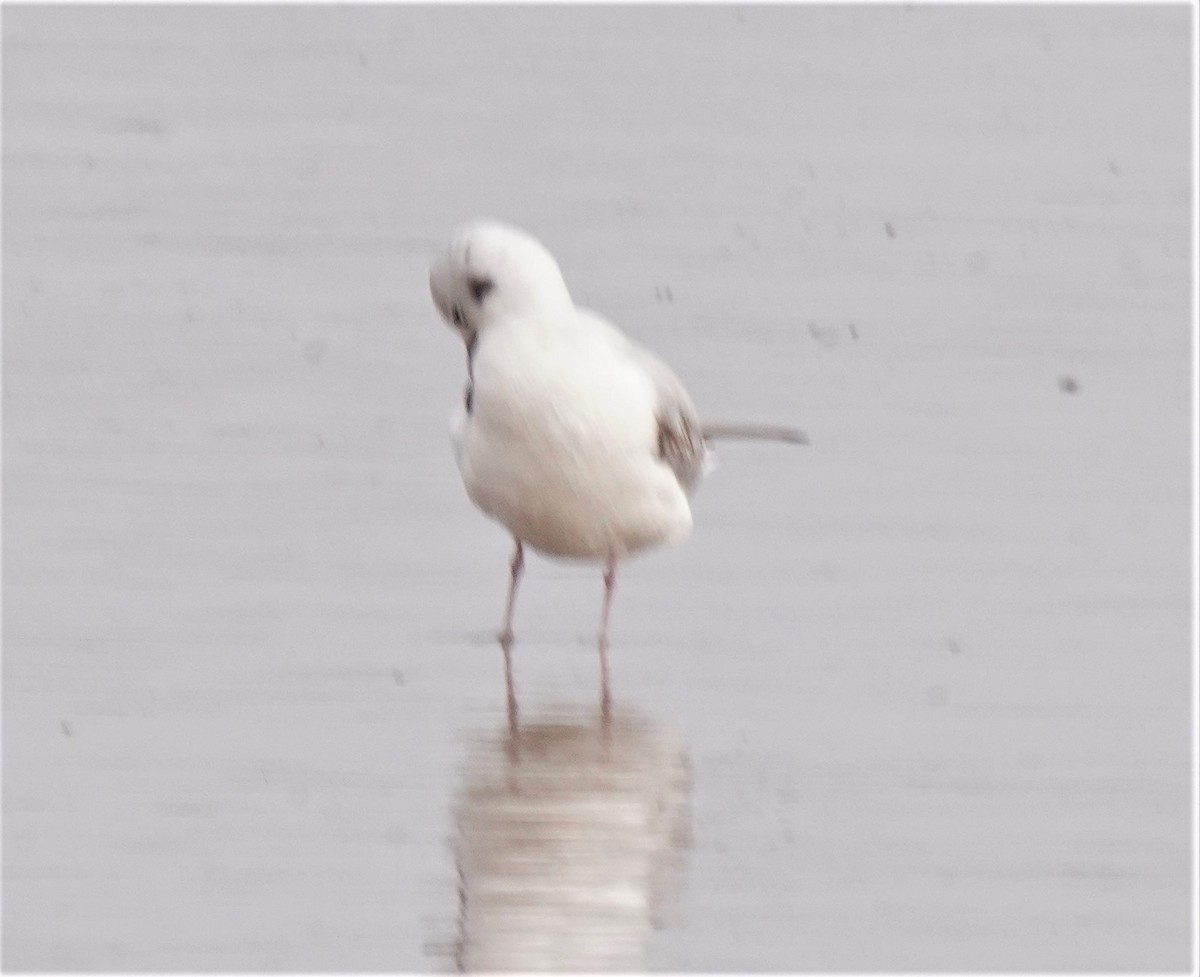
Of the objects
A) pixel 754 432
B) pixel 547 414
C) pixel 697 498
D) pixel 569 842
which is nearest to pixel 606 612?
pixel 547 414

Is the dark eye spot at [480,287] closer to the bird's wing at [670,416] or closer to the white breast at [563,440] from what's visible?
the white breast at [563,440]

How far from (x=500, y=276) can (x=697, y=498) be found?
64.3 inches

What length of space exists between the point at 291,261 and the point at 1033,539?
426 centimetres

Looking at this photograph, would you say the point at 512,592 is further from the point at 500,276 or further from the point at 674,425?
the point at 500,276

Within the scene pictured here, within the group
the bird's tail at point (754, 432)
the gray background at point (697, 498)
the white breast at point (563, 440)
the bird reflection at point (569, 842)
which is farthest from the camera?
the bird's tail at point (754, 432)

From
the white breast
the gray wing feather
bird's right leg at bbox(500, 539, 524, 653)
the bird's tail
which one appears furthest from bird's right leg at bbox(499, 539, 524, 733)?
the bird's tail

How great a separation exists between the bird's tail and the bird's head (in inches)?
44.5

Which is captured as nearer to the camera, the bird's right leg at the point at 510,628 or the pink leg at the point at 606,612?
the bird's right leg at the point at 510,628

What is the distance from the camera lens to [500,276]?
27.1 ft

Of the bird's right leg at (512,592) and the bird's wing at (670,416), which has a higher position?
the bird's wing at (670,416)

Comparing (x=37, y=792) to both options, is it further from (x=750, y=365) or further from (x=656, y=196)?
(x=656, y=196)

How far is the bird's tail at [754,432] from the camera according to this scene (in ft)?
31.6

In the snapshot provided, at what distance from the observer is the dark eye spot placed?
830 cm

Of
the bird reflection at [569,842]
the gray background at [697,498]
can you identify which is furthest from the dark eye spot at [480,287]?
the bird reflection at [569,842]
